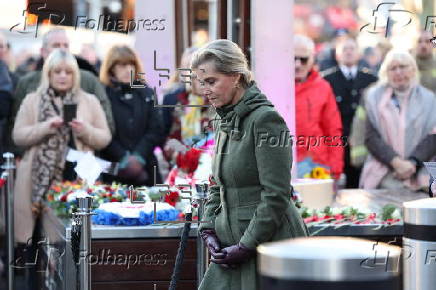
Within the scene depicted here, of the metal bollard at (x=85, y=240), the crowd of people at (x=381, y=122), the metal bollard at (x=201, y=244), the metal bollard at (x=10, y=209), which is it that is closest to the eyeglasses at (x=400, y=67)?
the crowd of people at (x=381, y=122)

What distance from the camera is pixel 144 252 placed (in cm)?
642

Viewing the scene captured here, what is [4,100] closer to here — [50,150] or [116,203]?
[50,150]

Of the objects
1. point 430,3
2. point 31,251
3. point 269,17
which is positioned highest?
point 430,3

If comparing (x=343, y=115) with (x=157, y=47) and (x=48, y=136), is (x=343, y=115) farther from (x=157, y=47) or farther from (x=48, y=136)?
(x=48, y=136)

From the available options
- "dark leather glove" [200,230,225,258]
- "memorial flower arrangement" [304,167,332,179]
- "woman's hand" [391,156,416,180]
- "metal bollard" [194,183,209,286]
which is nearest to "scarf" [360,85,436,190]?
"woman's hand" [391,156,416,180]

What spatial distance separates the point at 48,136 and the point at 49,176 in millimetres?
324

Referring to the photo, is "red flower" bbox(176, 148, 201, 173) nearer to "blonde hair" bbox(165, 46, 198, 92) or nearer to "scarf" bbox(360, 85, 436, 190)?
"blonde hair" bbox(165, 46, 198, 92)

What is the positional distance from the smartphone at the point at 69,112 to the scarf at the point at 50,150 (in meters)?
0.07

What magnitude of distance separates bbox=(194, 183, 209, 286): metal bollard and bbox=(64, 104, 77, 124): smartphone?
250 centimetres

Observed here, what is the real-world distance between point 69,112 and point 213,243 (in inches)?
154

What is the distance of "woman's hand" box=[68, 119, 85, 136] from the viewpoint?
8.44 metres

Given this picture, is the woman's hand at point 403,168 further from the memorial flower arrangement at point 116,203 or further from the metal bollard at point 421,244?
the metal bollard at point 421,244

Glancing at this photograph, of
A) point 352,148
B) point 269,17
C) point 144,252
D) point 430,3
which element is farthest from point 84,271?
point 430,3

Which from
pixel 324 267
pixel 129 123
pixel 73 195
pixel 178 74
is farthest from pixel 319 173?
pixel 324 267
